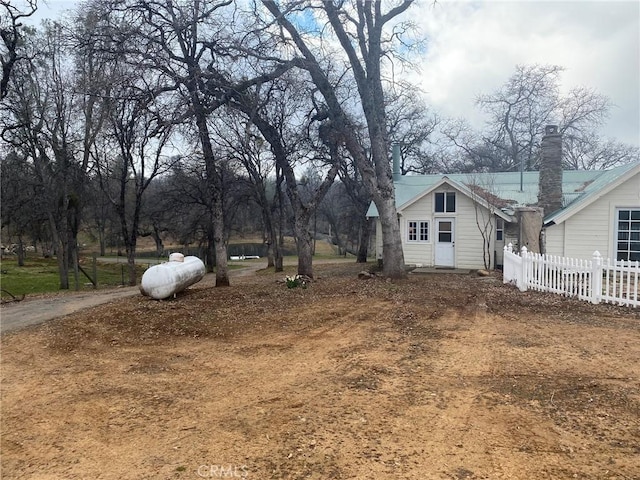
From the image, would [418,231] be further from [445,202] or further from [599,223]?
[599,223]

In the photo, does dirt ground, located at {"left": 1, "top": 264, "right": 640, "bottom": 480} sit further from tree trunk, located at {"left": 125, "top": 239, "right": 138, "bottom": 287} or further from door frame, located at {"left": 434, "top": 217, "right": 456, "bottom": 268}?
tree trunk, located at {"left": 125, "top": 239, "right": 138, "bottom": 287}

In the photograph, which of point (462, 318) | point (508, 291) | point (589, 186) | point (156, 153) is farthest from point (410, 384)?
point (156, 153)

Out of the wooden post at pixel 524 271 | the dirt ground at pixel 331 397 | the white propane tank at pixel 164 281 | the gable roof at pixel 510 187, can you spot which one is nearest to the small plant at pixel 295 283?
the white propane tank at pixel 164 281

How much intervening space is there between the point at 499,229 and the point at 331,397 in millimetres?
14997

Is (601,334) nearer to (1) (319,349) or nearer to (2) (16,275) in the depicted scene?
(1) (319,349)

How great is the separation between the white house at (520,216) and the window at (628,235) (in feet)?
0.08

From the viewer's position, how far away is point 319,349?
619cm

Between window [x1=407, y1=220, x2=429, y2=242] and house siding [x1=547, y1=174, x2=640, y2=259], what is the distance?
215 inches

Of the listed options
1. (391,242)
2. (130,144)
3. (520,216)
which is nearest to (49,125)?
(130,144)

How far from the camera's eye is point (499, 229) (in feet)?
57.7

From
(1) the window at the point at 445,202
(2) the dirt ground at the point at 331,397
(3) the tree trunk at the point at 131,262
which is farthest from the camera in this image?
(3) the tree trunk at the point at 131,262

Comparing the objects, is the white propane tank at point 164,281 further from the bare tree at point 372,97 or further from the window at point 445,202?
the window at point 445,202

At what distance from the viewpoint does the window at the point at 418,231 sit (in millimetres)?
18553

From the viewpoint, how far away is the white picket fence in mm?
8526
